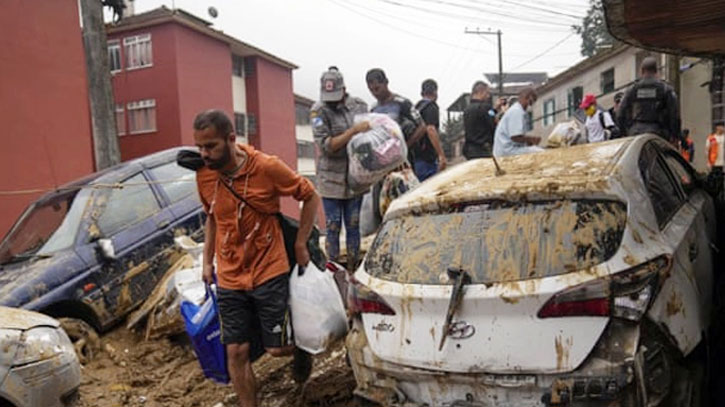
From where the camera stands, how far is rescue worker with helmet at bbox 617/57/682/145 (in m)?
6.33

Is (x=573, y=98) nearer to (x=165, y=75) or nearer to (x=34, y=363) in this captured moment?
(x=165, y=75)

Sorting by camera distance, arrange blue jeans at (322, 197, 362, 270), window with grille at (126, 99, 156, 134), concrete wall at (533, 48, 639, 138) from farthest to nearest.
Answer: window with grille at (126, 99, 156, 134)
concrete wall at (533, 48, 639, 138)
blue jeans at (322, 197, 362, 270)

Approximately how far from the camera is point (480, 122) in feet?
24.1

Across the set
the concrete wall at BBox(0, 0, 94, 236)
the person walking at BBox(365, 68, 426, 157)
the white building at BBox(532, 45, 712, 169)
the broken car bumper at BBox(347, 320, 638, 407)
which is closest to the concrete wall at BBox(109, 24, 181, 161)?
the concrete wall at BBox(0, 0, 94, 236)

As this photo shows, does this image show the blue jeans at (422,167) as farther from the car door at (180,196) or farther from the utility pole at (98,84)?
the utility pole at (98,84)

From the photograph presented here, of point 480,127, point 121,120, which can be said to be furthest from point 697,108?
point 121,120

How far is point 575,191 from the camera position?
263cm

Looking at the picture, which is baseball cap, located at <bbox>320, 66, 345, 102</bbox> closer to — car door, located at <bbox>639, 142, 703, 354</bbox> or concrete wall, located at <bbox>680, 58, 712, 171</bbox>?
car door, located at <bbox>639, 142, 703, 354</bbox>

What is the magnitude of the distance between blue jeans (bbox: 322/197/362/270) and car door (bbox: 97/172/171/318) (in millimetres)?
1848

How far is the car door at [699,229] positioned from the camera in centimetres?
304

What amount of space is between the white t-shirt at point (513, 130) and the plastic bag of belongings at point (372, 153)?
1.79 meters

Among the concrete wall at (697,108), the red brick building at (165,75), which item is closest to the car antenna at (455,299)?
the concrete wall at (697,108)

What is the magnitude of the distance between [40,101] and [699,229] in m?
14.6

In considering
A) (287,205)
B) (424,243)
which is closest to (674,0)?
(424,243)
